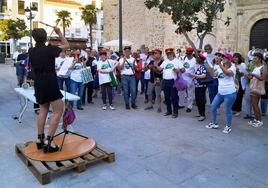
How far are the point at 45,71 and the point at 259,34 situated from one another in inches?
687

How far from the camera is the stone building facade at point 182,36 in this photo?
18391 mm

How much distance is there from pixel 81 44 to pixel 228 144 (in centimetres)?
1830

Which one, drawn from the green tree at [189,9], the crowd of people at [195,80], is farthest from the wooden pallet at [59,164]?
the green tree at [189,9]

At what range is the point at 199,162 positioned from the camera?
462 centimetres

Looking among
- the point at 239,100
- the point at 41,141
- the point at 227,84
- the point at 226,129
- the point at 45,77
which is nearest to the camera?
the point at 45,77

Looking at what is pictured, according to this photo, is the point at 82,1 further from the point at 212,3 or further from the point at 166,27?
the point at 212,3

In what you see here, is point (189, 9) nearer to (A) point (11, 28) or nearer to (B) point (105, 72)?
(B) point (105, 72)

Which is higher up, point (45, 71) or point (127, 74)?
point (45, 71)

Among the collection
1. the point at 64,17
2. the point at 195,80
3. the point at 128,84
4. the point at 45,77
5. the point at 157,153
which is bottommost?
the point at 157,153

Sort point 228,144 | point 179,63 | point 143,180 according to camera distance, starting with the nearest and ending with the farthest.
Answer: point 143,180 < point 228,144 < point 179,63

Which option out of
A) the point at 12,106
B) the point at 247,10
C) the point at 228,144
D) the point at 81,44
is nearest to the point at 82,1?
the point at 81,44

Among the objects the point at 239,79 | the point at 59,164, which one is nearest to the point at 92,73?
the point at 239,79

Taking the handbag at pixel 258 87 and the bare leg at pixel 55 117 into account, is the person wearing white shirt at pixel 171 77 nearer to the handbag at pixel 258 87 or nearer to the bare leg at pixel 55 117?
the handbag at pixel 258 87

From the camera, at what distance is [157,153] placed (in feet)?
16.4
